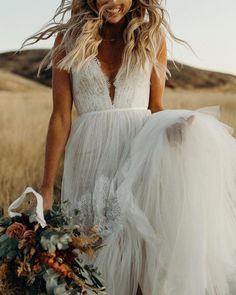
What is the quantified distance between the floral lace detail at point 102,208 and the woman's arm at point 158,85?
451mm

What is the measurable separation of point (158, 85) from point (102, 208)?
63 cm

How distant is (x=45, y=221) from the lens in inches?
110

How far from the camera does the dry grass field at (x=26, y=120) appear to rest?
696cm

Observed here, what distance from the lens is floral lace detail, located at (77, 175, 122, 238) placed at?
3.26 metres

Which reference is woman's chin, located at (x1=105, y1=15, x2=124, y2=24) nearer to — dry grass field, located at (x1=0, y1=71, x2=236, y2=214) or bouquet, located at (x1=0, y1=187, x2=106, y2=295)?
bouquet, located at (x1=0, y1=187, x2=106, y2=295)

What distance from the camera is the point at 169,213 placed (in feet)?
10.5

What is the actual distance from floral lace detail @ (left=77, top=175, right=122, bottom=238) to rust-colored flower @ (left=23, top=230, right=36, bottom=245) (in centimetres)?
58

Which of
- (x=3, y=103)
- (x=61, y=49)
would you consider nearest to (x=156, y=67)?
(x=61, y=49)

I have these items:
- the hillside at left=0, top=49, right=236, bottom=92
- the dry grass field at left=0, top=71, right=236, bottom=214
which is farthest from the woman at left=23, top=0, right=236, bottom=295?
the hillside at left=0, top=49, right=236, bottom=92

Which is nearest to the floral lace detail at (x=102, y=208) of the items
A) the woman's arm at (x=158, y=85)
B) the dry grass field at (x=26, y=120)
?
the woman's arm at (x=158, y=85)

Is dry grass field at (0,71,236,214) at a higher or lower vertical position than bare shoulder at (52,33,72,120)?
lower

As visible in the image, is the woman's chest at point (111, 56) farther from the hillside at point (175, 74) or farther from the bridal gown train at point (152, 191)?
the hillside at point (175, 74)

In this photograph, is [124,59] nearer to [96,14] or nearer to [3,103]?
[96,14]

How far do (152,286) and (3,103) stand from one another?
497cm
